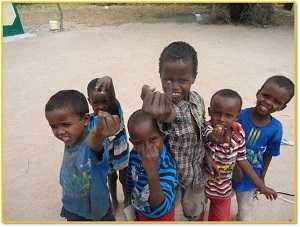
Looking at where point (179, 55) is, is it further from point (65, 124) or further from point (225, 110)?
point (65, 124)

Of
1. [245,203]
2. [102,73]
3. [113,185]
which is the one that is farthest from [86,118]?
[102,73]

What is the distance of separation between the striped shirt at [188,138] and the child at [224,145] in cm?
5

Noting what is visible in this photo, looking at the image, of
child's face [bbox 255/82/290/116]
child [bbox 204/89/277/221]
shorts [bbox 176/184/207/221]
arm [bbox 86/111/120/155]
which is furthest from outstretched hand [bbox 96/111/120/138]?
child's face [bbox 255/82/290/116]

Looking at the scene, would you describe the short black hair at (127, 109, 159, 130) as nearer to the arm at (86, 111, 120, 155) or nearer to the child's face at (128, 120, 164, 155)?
the child's face at (128, 120, 164, 155)

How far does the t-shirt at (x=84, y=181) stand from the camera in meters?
1.50

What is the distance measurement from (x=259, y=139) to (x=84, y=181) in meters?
0.81

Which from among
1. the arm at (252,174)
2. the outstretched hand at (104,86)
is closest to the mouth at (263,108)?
the arm at (252,174)

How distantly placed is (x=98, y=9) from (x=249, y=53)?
4115 millimetres

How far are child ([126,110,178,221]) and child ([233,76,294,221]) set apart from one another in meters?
0.39

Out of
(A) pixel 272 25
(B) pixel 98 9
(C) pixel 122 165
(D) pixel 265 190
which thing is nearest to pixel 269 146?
(D) pixel 265 190

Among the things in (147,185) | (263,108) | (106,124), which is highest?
(106,124)

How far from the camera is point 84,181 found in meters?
1.55

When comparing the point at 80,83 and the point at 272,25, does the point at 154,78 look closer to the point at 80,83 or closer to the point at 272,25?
the point at 80,83

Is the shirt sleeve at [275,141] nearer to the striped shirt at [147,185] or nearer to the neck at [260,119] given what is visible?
the neck at [260,119]
